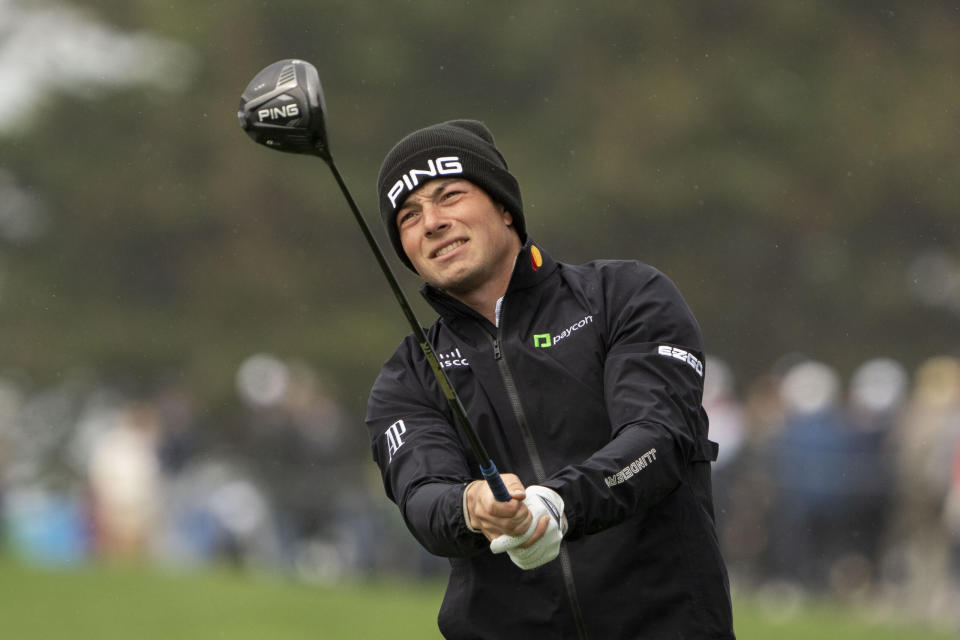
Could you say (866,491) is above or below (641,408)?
above

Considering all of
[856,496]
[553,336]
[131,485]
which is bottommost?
[553,336]

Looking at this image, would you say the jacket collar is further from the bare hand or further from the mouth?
the bare hand

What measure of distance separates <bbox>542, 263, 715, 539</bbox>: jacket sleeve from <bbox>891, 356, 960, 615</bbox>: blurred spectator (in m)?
9.24

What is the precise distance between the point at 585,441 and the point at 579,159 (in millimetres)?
25598

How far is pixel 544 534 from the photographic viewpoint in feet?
14.0

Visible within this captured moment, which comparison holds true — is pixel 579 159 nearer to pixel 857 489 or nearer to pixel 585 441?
pixel 857 489

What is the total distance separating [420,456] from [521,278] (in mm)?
575

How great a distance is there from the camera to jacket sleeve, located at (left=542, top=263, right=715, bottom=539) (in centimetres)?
439

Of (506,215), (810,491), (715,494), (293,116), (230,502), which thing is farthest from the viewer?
(230,502)

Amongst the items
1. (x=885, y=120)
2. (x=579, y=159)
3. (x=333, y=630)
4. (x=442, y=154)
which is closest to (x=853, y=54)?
(x=885, y=120)

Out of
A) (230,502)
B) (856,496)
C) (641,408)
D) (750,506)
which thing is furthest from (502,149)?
(641,408)

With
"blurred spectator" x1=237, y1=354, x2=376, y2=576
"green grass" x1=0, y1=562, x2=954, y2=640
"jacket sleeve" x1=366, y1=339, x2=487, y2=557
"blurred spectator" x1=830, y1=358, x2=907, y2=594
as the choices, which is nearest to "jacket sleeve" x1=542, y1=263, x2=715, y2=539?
"jacket sleeve" x1=366, y1=339, x2=487, y2=557

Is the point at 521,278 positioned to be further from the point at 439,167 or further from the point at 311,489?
the point at 311,489

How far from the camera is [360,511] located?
17812 mm
